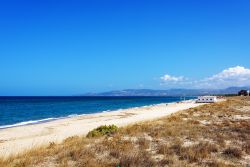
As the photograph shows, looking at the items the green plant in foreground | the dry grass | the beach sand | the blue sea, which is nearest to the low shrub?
the dry grass

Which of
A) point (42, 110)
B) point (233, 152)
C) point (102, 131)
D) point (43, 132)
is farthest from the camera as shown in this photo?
point (42, 110)

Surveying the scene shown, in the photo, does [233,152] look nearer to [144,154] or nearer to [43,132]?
[144,154]

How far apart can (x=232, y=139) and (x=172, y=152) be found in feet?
13.7

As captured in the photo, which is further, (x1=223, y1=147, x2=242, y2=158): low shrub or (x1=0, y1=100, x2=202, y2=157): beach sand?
(x1=0, y1=100, x2=202, y2=157): beach sand

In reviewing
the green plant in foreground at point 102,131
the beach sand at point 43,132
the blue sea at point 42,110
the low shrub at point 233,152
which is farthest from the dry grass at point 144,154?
the blue sea at point 42,110

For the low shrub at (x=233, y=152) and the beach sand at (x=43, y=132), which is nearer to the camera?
the low shrub at (x=233, y=152)

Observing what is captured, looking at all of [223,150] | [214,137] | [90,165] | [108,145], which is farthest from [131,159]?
[214,137]

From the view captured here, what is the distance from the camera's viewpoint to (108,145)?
13.4 metres

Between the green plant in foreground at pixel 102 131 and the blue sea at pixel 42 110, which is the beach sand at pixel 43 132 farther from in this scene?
the blue sea at pixel 42 110

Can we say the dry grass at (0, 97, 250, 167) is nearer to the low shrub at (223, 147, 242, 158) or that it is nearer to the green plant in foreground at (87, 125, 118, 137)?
the low shrub at (223, 147, 242, 158)

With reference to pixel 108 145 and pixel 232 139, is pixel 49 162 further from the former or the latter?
pixel 232 139

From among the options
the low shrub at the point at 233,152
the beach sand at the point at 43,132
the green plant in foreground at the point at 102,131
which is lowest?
the beach sand at the point at 43,132

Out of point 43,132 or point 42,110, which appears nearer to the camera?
point 43,132

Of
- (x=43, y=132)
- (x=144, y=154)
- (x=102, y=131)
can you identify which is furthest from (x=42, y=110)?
(x=144, y=154)
